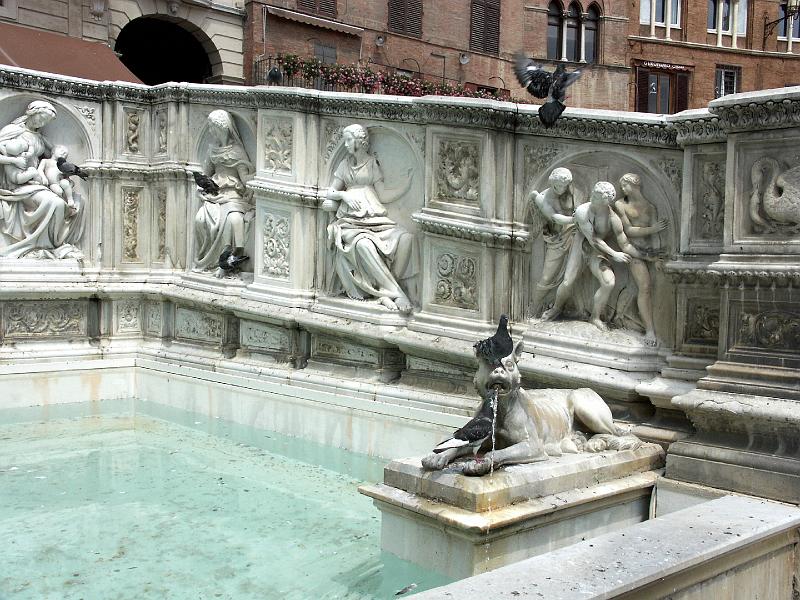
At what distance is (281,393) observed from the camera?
822cm

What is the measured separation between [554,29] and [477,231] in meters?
29.6

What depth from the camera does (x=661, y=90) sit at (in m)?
36.8

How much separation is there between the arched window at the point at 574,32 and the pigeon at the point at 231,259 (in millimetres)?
27841

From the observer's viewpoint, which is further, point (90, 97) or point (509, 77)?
point (509, 77)

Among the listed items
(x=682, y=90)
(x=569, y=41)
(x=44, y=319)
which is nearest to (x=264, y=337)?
(x=44, y=319)

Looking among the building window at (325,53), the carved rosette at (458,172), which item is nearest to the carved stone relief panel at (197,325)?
the carved rosette at (458,172)

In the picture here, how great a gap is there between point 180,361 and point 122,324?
909mm

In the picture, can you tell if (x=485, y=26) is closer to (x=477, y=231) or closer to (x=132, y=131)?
(x=132, y=131)

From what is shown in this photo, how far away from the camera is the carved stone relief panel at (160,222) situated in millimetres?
9844

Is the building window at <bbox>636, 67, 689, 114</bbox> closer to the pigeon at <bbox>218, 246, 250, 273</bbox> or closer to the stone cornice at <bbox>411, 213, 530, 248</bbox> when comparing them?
the pigeon at <bbox>218, 246, 250, 273</bbox>

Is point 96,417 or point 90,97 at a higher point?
point 90,97

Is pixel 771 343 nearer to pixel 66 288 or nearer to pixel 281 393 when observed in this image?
pixel 281 393

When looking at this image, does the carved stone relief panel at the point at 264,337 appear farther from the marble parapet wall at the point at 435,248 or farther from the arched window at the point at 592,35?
the arched window at the point at 592,35

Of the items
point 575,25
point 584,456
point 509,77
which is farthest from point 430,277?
point 575,25
